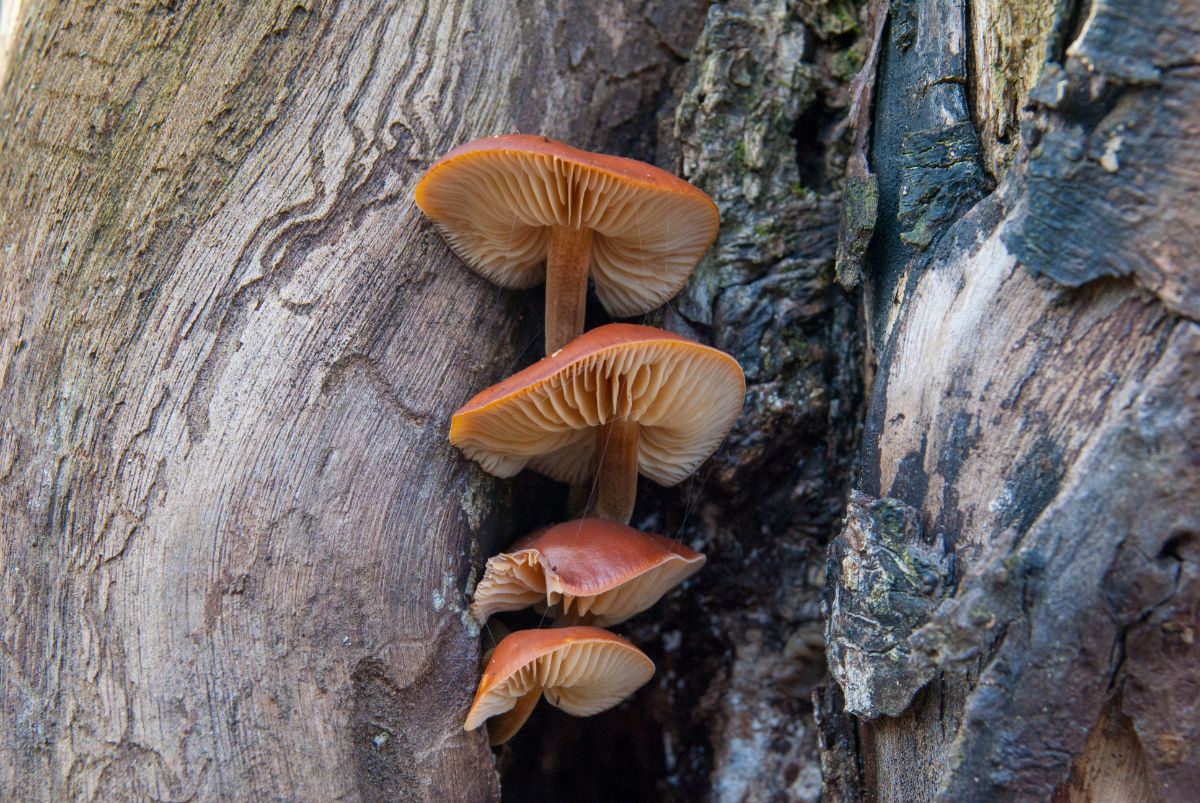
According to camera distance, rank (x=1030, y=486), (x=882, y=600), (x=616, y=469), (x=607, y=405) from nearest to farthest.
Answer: (x=1030, y=486) < (x=882, y=600) < (x=607, y=405) < (x=616, y=469)

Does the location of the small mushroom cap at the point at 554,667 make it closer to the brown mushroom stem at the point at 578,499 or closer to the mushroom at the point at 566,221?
the brown mushroom stem at the point at 578,499

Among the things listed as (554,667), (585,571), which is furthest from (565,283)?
(554,667)

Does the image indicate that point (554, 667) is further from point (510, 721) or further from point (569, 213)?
point (569, 213)

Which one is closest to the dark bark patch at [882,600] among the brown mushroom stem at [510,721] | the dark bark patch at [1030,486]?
the dark bark patch at [1030,486]

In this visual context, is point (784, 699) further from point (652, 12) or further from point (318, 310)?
point (652, 12)

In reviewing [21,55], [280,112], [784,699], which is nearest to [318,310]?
[280,112]

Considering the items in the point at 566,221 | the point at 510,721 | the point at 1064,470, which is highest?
the point at 566,221

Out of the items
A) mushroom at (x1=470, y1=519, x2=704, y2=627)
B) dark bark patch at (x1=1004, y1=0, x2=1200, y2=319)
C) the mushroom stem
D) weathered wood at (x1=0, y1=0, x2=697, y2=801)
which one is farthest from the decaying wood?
weathered wood at (x1=0, y1=0, x2=697, y2=801)
